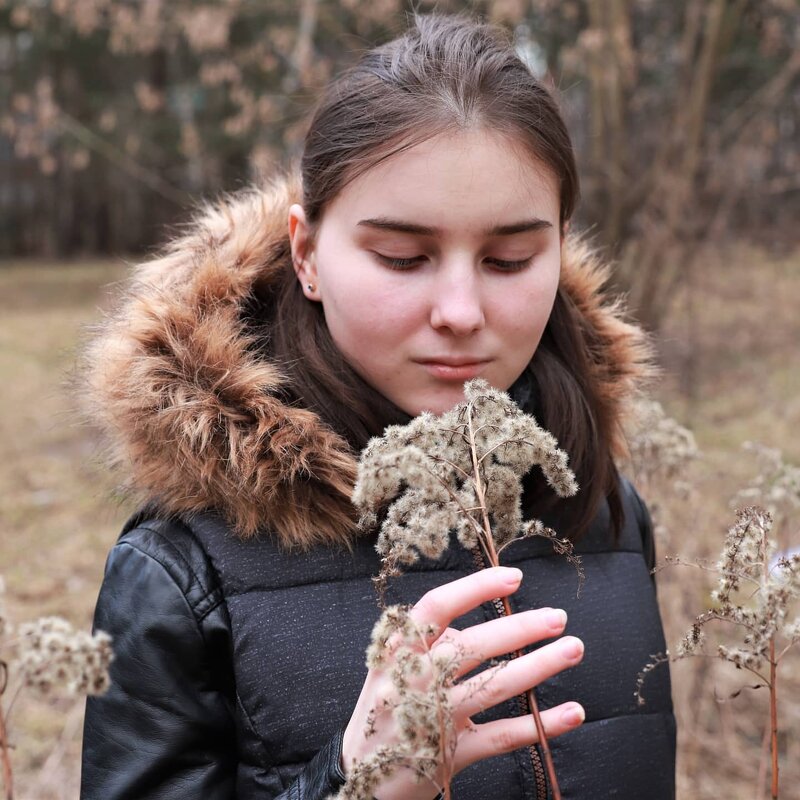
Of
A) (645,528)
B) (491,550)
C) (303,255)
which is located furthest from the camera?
(645,528)

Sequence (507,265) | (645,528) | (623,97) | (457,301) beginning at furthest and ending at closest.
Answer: (623,97)
(645,528)
(507,265)
(457,301)

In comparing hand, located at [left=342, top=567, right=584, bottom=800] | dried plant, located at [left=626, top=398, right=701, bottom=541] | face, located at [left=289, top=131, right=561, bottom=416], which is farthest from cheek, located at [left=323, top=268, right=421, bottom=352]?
dried plant, located at [left=626, top=398, right=701, bottom=541]

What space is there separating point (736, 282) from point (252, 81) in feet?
31.5

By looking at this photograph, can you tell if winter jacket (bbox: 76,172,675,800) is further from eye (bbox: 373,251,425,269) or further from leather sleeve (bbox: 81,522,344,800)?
eye (bbox: 373,251,425,269)

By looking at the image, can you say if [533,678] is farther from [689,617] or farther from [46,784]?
[46,784]

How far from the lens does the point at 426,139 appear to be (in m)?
1.67

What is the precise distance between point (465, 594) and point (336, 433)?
2.68 ft

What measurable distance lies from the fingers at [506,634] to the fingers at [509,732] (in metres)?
0.08

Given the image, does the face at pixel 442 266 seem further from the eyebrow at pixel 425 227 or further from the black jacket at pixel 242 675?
the black jacket at pixel 242 675

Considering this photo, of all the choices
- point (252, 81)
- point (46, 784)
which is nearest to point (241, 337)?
point (46, 784)

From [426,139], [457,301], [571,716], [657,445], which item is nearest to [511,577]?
[571,716]

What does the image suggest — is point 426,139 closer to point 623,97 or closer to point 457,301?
point 457,301

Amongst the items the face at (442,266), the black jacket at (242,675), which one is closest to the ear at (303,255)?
the face at (442,266)

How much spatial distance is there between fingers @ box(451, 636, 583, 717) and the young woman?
1.66 feet
